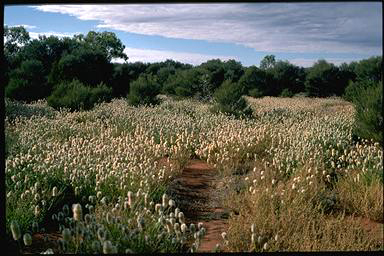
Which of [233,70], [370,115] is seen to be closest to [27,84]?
[370,115]

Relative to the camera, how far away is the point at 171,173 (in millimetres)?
7477

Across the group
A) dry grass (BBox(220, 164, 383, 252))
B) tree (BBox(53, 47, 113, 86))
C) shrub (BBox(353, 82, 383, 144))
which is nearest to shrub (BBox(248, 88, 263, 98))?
tree (BBox(53, 47, 113, 86))

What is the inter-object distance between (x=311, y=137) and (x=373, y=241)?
12.9ft

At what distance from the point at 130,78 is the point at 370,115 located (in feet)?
74.5

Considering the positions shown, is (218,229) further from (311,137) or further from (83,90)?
(83,90)

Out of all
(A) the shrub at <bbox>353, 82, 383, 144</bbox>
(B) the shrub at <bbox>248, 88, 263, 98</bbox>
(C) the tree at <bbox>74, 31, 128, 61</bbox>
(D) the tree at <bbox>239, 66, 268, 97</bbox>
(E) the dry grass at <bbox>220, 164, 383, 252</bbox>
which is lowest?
(E) the dry grass at <bbox>220, 164, 383, 252</bbox>

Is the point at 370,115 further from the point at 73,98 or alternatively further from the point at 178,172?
the point at 73,98

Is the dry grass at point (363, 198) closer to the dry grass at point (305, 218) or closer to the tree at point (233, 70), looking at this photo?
the dry grass at point (305, 218)

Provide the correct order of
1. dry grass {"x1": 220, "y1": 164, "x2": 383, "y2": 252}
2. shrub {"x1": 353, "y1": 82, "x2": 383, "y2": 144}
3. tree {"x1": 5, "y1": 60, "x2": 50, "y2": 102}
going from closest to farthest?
dry grass {"x1": 220, "y1": 164, "x2": 383, "y2": 252} → shrub {"x1": 353, "y1": 82, "x2": 383, "y2": 144} → tree {"x1": 5, "y1": 60, "x2": 50, "y2": 102}

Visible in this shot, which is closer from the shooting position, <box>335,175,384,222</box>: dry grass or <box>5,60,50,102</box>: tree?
<box>335,175,384,222</box>: dry grass

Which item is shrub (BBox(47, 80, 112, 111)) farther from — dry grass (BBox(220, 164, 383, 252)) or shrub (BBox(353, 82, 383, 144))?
dry grass (BBox(220, 164, 383, 252))

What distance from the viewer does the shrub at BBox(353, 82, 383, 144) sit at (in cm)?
823

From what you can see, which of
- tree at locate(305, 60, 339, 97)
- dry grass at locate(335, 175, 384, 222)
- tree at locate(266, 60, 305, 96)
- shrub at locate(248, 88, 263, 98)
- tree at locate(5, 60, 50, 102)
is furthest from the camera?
tree at locate(266, 60, 305, 96)

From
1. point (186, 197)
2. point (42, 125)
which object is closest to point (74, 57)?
point (42, 125)
